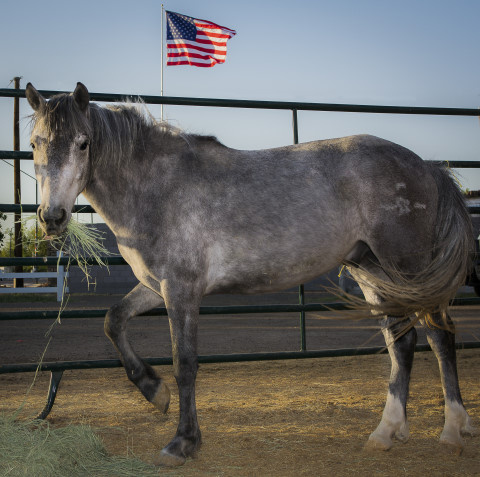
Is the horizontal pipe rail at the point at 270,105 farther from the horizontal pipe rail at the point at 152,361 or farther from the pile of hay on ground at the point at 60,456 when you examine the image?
the pile of hay on ground at the point at 60,456

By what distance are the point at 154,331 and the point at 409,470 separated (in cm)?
642

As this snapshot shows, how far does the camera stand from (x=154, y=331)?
8516 millimetres

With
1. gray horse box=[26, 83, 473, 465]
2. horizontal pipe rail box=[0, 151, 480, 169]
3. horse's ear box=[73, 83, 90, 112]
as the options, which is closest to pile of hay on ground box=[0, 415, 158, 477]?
gray horse box=[26, 83, 473, 465]

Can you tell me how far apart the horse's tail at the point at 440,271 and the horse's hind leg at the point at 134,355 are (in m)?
1.43

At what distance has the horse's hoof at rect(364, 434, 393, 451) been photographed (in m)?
2.81

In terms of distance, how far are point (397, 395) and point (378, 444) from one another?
0.33m

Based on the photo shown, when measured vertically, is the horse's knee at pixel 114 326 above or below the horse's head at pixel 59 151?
below

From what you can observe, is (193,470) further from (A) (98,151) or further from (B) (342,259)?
(A) (98,151)

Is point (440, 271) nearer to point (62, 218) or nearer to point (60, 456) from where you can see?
point (62, 218)

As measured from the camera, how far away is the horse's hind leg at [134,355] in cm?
323

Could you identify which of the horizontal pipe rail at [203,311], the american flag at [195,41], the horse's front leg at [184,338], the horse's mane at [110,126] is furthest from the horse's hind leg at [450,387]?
the american flag at [195,41]

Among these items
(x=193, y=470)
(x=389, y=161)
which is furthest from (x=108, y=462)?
(x=389, y=161)

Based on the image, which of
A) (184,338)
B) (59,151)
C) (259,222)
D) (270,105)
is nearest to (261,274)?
(259,222)

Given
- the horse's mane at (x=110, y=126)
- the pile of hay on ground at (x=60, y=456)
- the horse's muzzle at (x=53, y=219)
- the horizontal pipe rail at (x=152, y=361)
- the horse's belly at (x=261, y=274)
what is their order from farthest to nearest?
the horizontal pipe rail at (x=152, y=361), the horse's belly at (x=261, y=274), the horse's mane at (x=110, y=126), the horse's muzzle at (x=53, y=219), the pile of hay on ground at (x=60, y=456)
